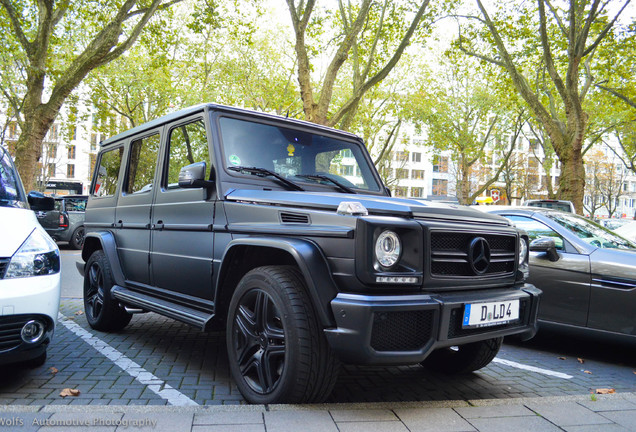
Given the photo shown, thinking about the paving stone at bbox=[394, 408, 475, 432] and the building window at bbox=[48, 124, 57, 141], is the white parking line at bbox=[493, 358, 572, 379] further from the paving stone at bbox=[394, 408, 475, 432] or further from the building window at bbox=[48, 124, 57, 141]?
the building window at bbox=[48, 124, 57, 141]

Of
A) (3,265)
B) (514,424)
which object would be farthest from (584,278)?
(3,265)

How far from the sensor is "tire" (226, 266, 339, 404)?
285 cm

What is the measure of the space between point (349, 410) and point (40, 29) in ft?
54.7

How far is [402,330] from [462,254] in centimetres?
67

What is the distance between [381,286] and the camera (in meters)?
2.80

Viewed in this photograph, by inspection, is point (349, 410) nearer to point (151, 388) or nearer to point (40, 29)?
point (151, 388)

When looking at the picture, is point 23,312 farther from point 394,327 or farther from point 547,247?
point 547,247

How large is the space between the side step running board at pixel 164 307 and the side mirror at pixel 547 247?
3298 millimetres

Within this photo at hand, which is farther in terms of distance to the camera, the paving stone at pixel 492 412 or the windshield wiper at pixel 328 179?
the windshield wiper at pixel 328 179

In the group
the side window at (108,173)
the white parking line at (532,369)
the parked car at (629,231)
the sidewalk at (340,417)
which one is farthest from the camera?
the parked car at (629,231)

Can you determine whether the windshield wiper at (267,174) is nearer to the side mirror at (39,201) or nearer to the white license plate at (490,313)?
the white license plate at (490,313)

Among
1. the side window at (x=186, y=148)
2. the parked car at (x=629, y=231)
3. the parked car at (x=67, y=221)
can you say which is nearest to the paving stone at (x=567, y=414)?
the side window at (x=186, y=148)

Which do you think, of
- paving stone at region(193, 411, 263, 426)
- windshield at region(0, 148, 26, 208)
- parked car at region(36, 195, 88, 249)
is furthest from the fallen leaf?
parked car at region(36, 195, 88, 249)

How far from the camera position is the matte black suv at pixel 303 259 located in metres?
2.77
